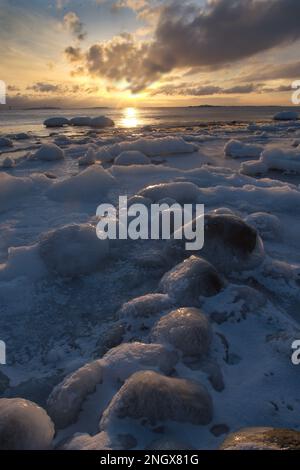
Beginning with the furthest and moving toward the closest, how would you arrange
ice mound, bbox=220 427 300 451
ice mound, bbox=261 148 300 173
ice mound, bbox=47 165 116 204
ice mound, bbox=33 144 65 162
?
ice mound, bbox=33 144 65 162 < ice mound, bbox=261 148 300 173 < ice mound, bbox=47 165 116 204 < ice mound, bbox=220 427 300 451

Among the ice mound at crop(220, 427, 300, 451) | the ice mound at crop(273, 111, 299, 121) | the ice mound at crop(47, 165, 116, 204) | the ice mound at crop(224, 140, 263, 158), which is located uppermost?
the ice mound at crop(273, 111, 299, 121)

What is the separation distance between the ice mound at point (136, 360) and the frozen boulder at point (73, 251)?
4.24ft

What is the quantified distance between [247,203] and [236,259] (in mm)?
2574

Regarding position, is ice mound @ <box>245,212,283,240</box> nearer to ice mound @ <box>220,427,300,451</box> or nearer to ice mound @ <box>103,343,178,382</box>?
ice mound @ <box>103,343,178,382</box>

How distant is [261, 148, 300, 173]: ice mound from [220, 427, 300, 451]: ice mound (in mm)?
8648

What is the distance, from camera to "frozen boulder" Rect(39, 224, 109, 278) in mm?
3344

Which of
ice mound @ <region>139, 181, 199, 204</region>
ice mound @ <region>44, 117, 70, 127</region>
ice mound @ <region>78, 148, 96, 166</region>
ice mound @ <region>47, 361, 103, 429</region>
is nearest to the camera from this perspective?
ice mound @ <region>47, 361, 103, 429</region>

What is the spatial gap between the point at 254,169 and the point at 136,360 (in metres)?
7.70

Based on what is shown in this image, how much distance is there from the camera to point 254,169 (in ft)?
29.0

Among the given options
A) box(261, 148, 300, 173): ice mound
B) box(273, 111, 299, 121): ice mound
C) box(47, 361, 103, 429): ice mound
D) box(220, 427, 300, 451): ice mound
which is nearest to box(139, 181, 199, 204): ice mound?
box(47, 361, 103, 429): ice mound

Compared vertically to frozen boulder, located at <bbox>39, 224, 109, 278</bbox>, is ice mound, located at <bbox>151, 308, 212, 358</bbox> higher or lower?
lower

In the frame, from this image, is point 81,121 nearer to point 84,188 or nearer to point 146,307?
point 84,188

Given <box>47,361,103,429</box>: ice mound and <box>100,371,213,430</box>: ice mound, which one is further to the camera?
<box>47,361,103,429</box>: ice mound
